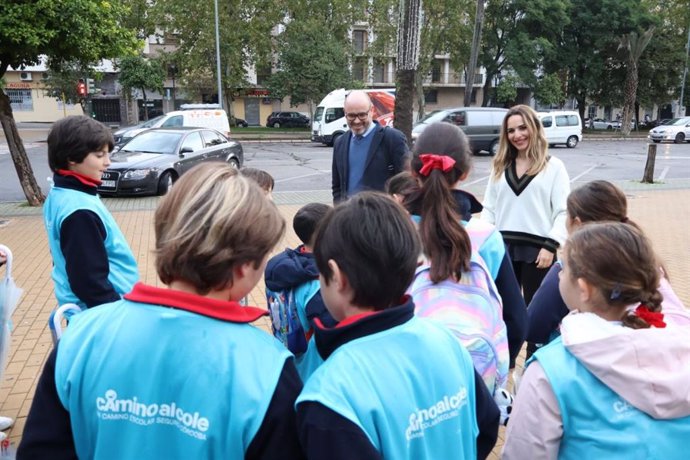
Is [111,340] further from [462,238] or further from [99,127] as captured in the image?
[99,127]

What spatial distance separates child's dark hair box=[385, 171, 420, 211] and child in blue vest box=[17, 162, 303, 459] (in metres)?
0.94

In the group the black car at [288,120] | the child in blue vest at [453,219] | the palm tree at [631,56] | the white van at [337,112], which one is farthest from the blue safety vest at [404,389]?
the black car at [288,120]

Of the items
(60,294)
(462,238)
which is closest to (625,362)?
(462,238)

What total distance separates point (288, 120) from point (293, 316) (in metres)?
43.6

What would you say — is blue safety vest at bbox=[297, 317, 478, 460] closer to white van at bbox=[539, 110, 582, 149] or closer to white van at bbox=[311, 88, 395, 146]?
white van at bbox=[311, 88, 395, 146]

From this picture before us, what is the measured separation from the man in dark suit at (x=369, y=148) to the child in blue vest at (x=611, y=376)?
9.95 ft

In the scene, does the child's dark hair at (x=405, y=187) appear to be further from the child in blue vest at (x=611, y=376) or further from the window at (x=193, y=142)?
the window at (x=193, y=142)

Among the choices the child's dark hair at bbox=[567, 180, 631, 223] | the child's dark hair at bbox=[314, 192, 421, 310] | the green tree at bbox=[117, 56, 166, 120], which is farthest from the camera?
the green tree at bbox=[117, 56, 166, 120]

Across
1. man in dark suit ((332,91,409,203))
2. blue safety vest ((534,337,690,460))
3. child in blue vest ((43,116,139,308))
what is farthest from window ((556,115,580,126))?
blue safety vest ((534,337,690,460))

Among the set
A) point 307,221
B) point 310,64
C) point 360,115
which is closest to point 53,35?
point 360,115

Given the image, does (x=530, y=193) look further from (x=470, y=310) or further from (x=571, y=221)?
(x=470, y=310)

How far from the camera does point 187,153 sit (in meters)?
13.2

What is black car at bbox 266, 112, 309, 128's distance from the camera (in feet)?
147

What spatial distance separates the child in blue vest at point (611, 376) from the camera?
5.07ft
